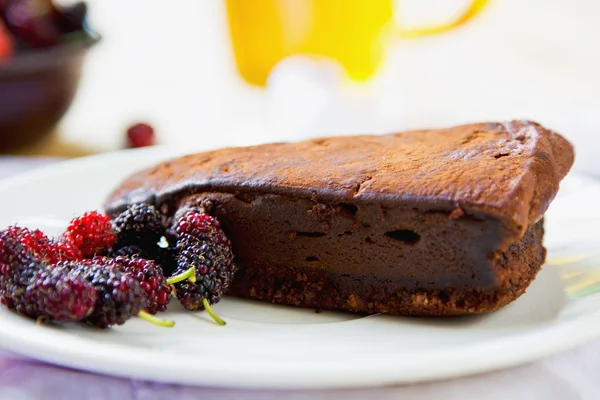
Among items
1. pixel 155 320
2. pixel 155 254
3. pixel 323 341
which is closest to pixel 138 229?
pixel 155 254

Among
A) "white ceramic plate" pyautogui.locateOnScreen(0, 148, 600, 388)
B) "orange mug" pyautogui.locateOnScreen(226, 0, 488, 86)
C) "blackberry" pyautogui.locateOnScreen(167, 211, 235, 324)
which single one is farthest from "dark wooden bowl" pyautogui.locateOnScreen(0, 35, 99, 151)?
"blackberry" pyautogui.locateOnScreen(167, 211, 235, 324)

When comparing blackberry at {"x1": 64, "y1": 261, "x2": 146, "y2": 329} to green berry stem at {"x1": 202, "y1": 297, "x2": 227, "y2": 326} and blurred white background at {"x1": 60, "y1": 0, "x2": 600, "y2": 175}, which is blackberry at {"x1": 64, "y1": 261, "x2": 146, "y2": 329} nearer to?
Answer: green berry stem at {"x1": 202, "y1": 297, "x2": 227, "y2": 326}

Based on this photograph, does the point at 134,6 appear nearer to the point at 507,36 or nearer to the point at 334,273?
the point at 507,36

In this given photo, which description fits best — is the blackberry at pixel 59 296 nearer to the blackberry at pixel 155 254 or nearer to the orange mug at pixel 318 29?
the blackberry at pixel 155 254

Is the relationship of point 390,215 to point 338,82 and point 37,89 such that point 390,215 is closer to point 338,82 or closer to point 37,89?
point 338,82

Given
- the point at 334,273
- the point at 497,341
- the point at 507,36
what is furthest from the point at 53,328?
the point at 507,36

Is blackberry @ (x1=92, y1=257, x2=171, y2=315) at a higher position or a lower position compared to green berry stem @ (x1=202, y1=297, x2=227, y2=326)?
higher
